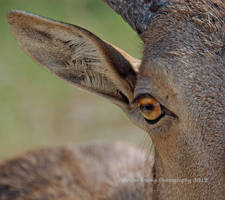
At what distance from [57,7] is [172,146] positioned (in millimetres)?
10439

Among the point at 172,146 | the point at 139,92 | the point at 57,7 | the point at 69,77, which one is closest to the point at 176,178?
the point at 172,146

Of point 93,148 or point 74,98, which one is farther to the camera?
point 74,98

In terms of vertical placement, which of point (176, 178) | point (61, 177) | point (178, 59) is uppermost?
point (178, 59)

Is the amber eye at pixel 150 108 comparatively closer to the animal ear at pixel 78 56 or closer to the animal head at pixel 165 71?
the animal head at pixel 165 71

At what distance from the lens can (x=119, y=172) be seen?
7207 millimetres

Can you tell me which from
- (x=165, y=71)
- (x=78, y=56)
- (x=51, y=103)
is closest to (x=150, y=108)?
(x=165, y=71)

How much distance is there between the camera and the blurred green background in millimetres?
11609

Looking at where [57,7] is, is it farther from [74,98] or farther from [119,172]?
[119,172]

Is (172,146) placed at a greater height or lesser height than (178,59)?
lesser

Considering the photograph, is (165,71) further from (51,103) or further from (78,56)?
(51,103)

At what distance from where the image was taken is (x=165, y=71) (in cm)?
431

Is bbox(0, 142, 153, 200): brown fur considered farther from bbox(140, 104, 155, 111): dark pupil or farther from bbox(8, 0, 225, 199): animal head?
bbox(140, 104, 155, 111): dark pupil

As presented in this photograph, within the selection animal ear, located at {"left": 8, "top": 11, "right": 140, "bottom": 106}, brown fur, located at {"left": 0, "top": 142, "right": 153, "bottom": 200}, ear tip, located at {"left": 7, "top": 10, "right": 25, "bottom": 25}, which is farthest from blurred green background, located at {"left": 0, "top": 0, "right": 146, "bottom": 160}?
ear tip, located at {"left": 7, "top": 10, "right": 25, "bottom": 25}

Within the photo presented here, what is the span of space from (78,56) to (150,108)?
1018mm
